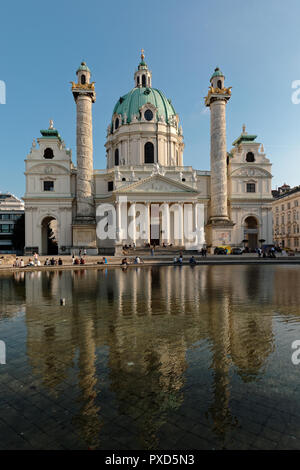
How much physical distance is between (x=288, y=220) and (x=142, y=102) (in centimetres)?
3943

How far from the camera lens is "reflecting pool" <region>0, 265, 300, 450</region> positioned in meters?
3.37

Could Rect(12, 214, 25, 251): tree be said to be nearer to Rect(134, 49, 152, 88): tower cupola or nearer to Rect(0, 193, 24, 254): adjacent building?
Rect(0, 193, 24, 254): adjacent building

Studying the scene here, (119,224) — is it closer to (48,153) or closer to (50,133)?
(48,153)

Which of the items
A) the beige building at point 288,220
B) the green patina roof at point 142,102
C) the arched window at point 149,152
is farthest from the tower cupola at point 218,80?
the beige building at point 288,220

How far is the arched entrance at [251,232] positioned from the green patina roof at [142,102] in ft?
84.0

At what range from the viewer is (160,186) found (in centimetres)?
4628

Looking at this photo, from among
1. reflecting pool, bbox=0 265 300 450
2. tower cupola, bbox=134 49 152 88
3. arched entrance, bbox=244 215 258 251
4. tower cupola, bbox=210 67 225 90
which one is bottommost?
reflecting pool, bbox=0 265 300 450

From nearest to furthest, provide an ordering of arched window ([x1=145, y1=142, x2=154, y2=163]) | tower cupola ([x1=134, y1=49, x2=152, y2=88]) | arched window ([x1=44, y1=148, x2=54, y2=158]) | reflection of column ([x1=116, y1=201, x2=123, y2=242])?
reflection of column ([x1=116, y1=201, x2=123, y2=242]) → arched window ([x1=44, y1=148, x2=54, y2=158]) → arched window ([x1=145, y1=142, x2=154, y2=163]) → tower cupola ([x1=134, y1=49, x2=152, y2=88])

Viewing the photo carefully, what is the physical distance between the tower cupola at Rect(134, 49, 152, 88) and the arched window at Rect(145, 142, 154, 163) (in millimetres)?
16363

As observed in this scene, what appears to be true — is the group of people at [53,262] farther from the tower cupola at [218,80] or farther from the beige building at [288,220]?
the beige building at [288,220]

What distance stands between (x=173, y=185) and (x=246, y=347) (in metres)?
41.7

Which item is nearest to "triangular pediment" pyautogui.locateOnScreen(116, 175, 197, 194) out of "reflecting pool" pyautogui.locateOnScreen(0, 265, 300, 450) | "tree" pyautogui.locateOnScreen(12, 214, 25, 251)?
"tree" pyautogui.locateOnScreen(12, 214, 25, 251)

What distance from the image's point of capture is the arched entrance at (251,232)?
52.6 meters

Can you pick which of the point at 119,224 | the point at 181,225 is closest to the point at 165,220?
the point at 181,225
